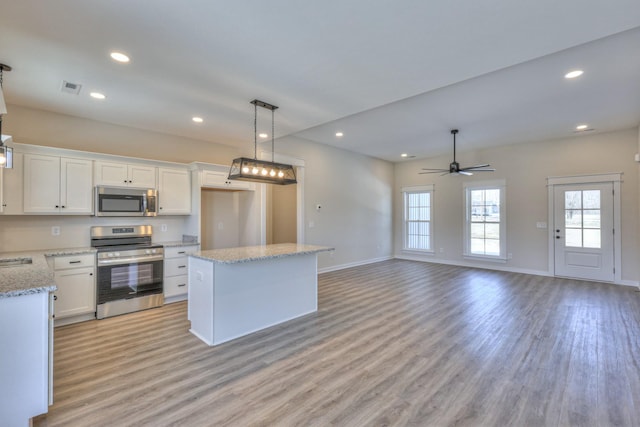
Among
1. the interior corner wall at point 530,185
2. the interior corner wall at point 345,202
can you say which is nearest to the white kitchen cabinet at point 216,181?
the interior corner wall at point 345,202

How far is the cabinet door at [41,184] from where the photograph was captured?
11.6 feet

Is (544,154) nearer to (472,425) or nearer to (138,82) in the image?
(472,425)

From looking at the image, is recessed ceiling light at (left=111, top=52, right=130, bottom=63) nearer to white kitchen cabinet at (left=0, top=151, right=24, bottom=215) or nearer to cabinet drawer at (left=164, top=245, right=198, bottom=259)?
white kitchen cabinet at (left=0, top=151, right=24, bottom=215)

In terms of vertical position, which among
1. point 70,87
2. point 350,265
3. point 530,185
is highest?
point 70,87

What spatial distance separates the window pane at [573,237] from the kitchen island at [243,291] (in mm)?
5610

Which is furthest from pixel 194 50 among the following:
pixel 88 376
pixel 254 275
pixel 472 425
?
pixel 472 425

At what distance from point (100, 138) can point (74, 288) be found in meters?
2.13

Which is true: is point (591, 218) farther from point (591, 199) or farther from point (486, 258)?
point (486, 258)

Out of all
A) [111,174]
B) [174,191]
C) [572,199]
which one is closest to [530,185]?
[572,199]

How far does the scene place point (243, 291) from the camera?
10.9ft

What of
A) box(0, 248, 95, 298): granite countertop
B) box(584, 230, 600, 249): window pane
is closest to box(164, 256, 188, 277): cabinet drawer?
box(0, 248, 95, 298): granite countertop

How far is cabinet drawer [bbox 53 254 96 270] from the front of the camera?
11.6ft

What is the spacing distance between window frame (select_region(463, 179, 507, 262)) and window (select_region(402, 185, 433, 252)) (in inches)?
36.2

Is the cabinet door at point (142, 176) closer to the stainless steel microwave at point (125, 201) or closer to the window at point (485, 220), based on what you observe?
the stainless steel microwave at point (125, 201)
